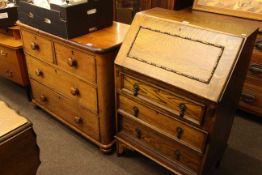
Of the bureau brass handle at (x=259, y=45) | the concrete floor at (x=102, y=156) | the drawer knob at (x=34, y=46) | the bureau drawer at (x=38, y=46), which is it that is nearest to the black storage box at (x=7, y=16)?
the bureau drawer at (x=38, y=46)

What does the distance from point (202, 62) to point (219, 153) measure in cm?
74

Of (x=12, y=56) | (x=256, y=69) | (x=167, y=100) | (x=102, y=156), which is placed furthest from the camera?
(x=12, y=56)

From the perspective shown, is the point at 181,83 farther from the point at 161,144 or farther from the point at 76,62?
the point at 76,62

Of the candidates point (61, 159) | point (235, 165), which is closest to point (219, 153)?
point (235, 165)

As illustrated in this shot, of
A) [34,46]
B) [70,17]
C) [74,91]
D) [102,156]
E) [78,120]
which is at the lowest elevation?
[102,156]

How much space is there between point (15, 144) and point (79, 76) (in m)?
0.65

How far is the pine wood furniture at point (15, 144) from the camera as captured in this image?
1.13 m

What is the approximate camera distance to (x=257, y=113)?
216 centimetres

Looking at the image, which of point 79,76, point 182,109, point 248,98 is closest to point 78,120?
point 79,76

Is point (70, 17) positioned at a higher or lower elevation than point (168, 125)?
higher

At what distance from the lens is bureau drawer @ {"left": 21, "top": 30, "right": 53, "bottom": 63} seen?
182 centimetres

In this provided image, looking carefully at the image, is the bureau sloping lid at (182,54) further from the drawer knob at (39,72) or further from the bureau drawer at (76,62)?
the drawer knob at (39,72)

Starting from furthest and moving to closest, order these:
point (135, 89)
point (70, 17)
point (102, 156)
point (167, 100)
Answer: point (102, 156) → point (70, 17) → point (135, 89) → point (167, 100)

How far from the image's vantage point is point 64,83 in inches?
72.6
